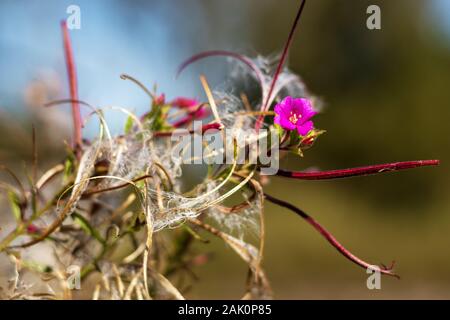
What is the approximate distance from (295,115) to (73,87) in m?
0.19

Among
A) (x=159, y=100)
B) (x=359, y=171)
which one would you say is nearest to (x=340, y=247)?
(x=359, y=171)

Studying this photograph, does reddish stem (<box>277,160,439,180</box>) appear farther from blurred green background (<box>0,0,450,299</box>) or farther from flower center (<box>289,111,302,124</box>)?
blurred green background (<box>0,0,450,299</box>)

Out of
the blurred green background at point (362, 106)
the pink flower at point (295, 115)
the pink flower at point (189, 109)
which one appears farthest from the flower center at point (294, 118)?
the blurred green background at point (362, 106)

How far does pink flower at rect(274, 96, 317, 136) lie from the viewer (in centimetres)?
39

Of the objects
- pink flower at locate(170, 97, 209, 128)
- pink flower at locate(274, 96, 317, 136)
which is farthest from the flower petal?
pink flower at locate(170, 97, 209, 128)

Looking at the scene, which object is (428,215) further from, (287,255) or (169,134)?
(169,134)

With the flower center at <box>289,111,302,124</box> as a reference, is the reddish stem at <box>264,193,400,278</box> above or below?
below

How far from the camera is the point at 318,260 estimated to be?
6.49 meters

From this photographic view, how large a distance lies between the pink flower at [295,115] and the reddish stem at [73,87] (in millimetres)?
167

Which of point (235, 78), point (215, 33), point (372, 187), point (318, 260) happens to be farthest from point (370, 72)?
point (235, 78)

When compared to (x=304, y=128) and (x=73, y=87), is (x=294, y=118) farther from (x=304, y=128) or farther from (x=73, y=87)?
(x=73, y=87)

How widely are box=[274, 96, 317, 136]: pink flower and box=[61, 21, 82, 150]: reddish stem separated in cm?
17

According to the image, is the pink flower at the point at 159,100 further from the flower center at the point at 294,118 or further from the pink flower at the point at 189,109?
the flower center at the point at 294,118

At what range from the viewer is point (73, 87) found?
1.59 feet
